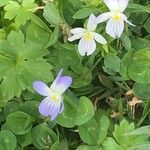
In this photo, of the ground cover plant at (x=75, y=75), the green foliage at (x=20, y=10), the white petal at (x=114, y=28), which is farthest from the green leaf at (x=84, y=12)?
the green foliage at (x=20, y=10)

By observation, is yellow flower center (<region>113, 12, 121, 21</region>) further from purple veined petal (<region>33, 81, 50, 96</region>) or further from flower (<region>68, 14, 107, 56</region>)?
purple veined petal (<region>33, 81, 50, 96</region>)

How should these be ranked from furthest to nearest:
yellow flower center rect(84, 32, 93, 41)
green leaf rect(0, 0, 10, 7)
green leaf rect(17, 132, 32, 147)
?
green leaf rect(0, 0, 10, 7) < green leaf rect(17, 132, 32, 147) < yellow flower center rect(84, 32, 93, 41)

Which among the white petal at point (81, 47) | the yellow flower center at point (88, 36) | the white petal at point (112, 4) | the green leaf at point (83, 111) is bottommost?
the green leaf at point (83, 111)

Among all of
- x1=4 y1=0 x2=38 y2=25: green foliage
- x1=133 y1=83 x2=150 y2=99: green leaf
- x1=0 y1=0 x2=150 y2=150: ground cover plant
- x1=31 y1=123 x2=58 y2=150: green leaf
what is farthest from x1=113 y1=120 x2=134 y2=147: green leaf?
x1=4 y1=0 x2=38 y2=25: green foliage

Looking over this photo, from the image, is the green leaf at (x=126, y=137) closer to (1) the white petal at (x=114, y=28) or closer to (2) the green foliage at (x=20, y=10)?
(1) the white petal at (x=114, y=28)

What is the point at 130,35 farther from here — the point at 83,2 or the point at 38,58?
the point at 38,58

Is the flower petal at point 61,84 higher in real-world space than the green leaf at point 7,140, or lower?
higher
